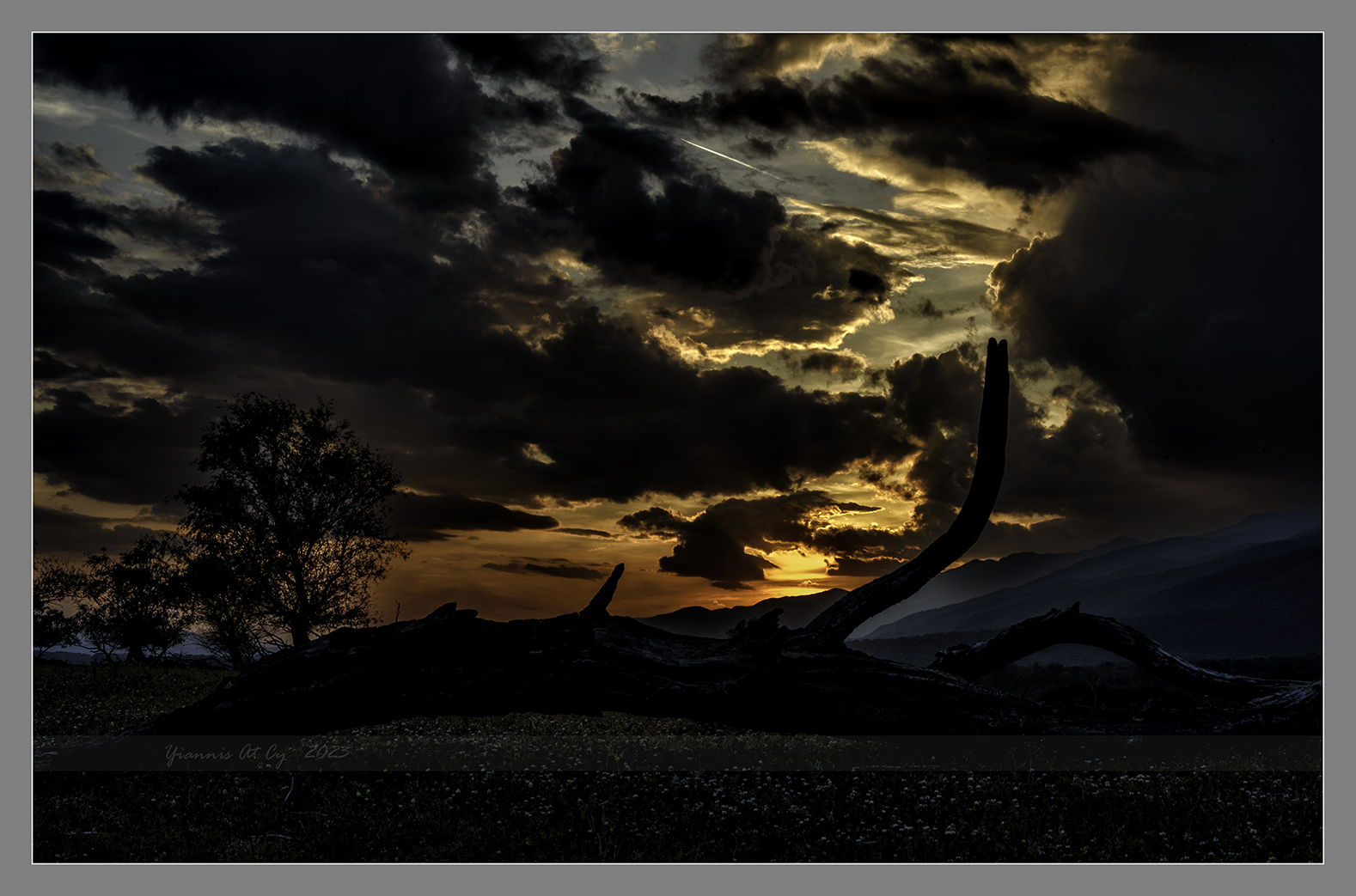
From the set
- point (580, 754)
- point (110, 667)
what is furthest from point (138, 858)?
point (110, 667)

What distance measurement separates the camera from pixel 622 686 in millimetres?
10961

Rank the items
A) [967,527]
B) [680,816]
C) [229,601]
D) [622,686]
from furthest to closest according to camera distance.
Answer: [229,601]
[967,527]
[680,816]
[622,686]

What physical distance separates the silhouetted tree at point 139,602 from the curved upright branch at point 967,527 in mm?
22829

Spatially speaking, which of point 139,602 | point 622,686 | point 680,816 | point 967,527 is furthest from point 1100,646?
point 139,602

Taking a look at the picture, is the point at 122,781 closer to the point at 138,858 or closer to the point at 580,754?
the point at 138,858

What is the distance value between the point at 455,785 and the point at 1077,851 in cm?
952

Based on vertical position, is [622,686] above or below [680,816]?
above

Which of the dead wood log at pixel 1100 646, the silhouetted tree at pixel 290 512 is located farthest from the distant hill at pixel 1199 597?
the silhouetted tree at pixel 290 512

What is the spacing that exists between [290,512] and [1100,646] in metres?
23.2

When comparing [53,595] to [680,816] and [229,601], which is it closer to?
[229,601]

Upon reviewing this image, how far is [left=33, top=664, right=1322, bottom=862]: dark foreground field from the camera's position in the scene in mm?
10711

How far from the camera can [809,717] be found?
37.9ft

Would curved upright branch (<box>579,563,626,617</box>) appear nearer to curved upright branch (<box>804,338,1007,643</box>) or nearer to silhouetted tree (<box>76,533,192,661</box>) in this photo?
curved upright branch (<box>804,338,1007,643</box>)

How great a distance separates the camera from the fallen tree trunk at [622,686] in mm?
10883
